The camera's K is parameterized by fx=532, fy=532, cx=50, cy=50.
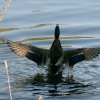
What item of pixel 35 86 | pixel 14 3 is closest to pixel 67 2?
pixel 14 3

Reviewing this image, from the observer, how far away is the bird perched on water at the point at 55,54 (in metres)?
9.42

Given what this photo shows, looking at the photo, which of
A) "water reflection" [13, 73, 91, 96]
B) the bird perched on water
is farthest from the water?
the bird perched on water

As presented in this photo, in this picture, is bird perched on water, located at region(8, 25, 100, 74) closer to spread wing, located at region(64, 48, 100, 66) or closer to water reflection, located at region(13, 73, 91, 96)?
spread wing, located at region(64, 48, 100, 66)

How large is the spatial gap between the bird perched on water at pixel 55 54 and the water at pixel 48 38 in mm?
215

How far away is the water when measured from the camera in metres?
8.48

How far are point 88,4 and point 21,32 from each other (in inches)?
109

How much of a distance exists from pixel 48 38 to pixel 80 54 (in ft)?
8.52

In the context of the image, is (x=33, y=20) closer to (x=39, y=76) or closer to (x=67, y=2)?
(x=67, y=2)

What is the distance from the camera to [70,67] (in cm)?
968

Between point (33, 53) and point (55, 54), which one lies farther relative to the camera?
point (33, 53)

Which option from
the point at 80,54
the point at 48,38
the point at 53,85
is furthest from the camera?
the point at 48,38

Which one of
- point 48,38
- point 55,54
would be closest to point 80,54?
point 55,54

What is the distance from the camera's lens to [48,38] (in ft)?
39.7

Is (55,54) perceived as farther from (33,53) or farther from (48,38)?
(48,38)
